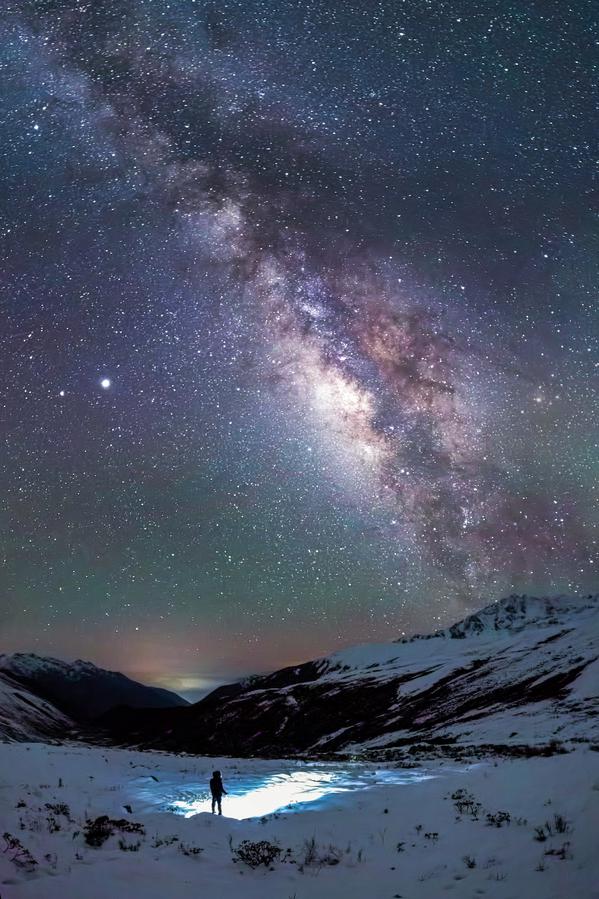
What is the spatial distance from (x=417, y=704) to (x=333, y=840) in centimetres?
9726

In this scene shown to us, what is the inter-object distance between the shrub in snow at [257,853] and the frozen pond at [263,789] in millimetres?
3899

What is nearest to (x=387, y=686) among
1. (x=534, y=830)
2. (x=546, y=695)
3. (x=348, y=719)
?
(x=348, y=719)

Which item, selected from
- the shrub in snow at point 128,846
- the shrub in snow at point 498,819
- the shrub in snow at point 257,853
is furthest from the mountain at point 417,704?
the shrub in snow at point 128,846

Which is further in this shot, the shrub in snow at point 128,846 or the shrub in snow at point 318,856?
the shrub in snow at point 128,846

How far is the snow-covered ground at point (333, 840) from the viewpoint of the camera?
8.52 meters

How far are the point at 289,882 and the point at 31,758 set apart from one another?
→ 1867 cm

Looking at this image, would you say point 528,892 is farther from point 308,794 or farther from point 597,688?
point 597,688

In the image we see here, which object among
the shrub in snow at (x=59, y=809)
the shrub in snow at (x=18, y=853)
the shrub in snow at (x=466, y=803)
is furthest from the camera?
the shrub in snow at (x=59, y=809)

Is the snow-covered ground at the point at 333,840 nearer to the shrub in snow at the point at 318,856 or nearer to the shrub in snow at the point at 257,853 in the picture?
the shrub in snow at the point at 318,856

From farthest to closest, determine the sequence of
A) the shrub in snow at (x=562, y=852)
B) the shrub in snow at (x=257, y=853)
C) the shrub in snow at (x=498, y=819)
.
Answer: the shrub in snow at (x=498, y=819) < the shrub in snow at (x=257, y=853) < the shrub in snow at (x=562, y=852)

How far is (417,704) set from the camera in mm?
99062

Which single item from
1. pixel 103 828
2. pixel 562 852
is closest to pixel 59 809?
pixel 103 828

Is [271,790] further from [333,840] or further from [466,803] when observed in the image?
[333,840]

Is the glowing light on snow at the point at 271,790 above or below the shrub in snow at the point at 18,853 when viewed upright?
below
